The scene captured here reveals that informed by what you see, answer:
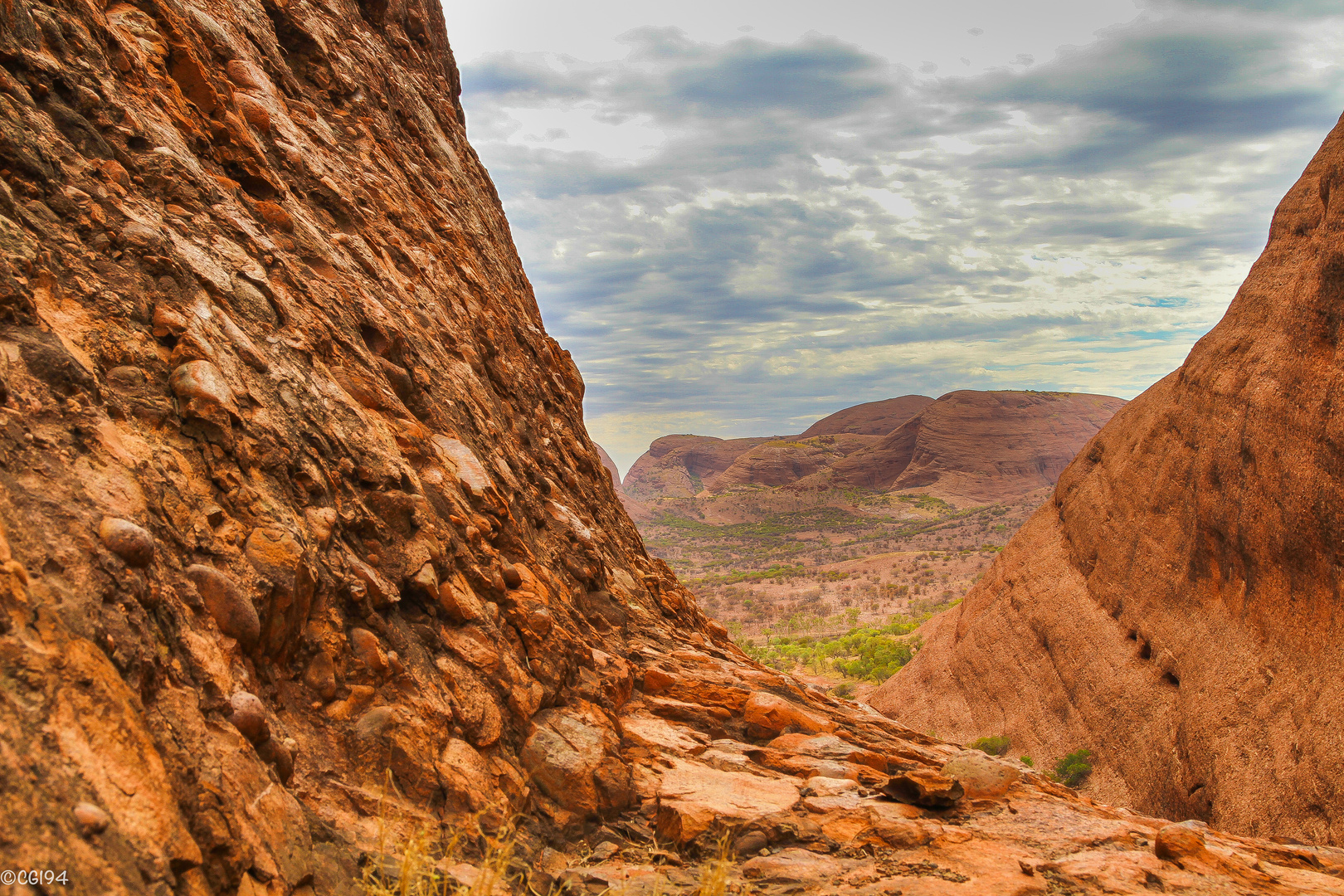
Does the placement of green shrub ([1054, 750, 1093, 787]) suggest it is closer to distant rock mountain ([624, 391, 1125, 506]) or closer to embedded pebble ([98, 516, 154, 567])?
embedded pebble ([98, 516, 154, 567])

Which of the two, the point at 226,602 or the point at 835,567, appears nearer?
the point at 226,602

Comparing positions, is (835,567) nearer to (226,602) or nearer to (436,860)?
(436,860)

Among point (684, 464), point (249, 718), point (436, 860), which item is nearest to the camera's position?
point (249, 718)

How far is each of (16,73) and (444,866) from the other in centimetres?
581

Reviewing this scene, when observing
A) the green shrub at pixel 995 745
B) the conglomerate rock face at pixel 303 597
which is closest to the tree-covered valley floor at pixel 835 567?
the green shrub at pixel 995 745

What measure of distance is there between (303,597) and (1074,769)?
13.5 meters

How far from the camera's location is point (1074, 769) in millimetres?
12648

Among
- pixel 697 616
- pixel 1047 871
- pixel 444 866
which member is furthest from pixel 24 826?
pixel 697 616

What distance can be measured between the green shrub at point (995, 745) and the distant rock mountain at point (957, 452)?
7574 centimetres

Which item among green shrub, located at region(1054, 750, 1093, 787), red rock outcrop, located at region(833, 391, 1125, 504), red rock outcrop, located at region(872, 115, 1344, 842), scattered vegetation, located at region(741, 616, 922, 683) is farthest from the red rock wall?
red rock outcrop, located at region(833, 391, 1125, 504)

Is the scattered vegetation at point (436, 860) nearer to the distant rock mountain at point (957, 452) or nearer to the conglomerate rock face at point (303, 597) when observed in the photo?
the conglomerate rock face at point (303, 597)

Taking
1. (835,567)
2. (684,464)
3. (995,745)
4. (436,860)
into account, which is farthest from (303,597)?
(684,464)

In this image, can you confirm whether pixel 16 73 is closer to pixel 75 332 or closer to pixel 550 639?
pixel 75 332

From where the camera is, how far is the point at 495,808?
191 inches
